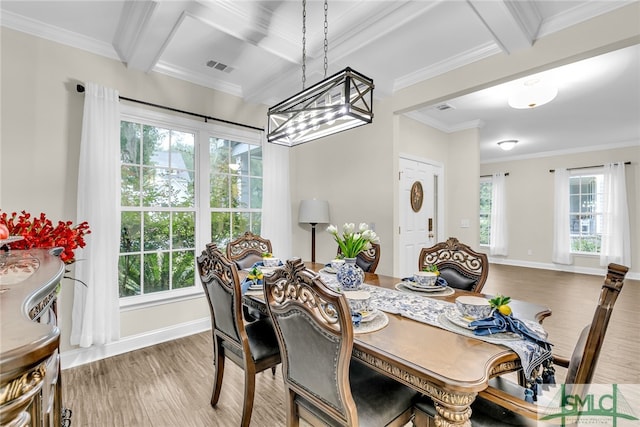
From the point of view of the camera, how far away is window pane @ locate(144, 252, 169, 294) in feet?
10.2

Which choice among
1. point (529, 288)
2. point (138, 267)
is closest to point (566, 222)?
point (529, 288)

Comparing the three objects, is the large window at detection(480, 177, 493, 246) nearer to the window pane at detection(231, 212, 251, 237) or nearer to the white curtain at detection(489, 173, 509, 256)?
the white curtain at detection(489, 173, 509, 256)

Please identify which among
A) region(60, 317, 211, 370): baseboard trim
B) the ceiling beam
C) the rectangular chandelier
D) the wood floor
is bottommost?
the wood floor

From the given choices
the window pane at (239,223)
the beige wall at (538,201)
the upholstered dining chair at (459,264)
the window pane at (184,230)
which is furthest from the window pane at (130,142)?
the beige wall at (538,201)

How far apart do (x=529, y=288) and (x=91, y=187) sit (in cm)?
660

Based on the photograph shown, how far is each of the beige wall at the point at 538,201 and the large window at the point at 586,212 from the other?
278 mm

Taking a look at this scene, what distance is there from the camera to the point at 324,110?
6.04ft

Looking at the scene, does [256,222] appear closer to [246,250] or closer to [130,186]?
[246,250]

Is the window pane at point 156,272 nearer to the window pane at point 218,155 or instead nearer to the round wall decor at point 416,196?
the window pane at point 218,155

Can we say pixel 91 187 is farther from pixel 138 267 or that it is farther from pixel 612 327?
pixel 612 327

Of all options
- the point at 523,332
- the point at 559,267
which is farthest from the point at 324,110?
the point at 559,267

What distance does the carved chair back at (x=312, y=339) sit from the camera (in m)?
1.11

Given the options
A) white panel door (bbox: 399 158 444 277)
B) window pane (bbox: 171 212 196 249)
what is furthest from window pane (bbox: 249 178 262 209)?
white panel door (bbox: 399 158 444 277)

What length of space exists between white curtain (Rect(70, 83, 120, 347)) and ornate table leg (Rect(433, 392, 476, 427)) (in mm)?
2841
